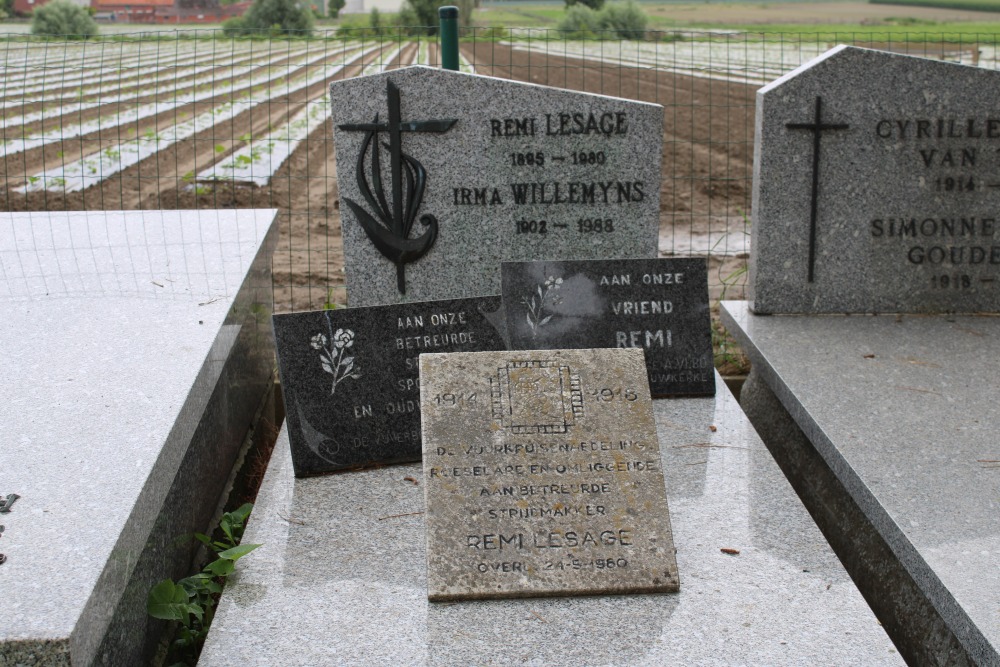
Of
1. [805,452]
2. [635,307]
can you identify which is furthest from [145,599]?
[805,452]

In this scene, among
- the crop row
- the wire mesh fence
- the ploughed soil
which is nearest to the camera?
the ploughed soil

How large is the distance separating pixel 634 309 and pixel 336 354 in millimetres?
1193

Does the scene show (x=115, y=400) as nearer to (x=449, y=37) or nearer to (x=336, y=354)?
(x=336, y=354)

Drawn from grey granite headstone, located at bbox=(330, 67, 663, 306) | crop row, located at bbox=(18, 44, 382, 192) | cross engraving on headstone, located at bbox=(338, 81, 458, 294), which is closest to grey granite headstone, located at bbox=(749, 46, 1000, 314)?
grey granite headstone, located at bbox=(330, 67, 663, 306)

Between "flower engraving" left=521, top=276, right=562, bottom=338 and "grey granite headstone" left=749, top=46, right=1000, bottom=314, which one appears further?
"grey granite headstone" left=749, top=46, right=1000, bottom=314

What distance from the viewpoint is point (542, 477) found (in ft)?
8.70

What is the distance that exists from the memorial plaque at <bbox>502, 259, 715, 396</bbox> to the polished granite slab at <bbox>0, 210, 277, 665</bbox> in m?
1.15

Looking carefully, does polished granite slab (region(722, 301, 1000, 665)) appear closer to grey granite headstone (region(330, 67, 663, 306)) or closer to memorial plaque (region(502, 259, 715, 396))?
memorial plaque (region(502, 259, 715, 396))

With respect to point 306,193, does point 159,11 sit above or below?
above

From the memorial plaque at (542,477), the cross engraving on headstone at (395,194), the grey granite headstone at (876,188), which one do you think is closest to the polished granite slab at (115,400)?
the cross engraving on headstone at (395,194)

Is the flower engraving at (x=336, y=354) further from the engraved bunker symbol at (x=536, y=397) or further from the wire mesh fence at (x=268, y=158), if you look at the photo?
the wire mesh fence at (x=268, y=158)

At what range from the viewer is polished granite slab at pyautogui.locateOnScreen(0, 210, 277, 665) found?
2.07 metres

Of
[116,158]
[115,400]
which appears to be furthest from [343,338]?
[116,158]

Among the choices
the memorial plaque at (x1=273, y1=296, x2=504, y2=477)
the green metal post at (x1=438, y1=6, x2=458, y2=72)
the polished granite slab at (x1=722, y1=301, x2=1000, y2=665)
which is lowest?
the polished granite slab at (x1=722, y1=301, x2=1000, y2=665)
